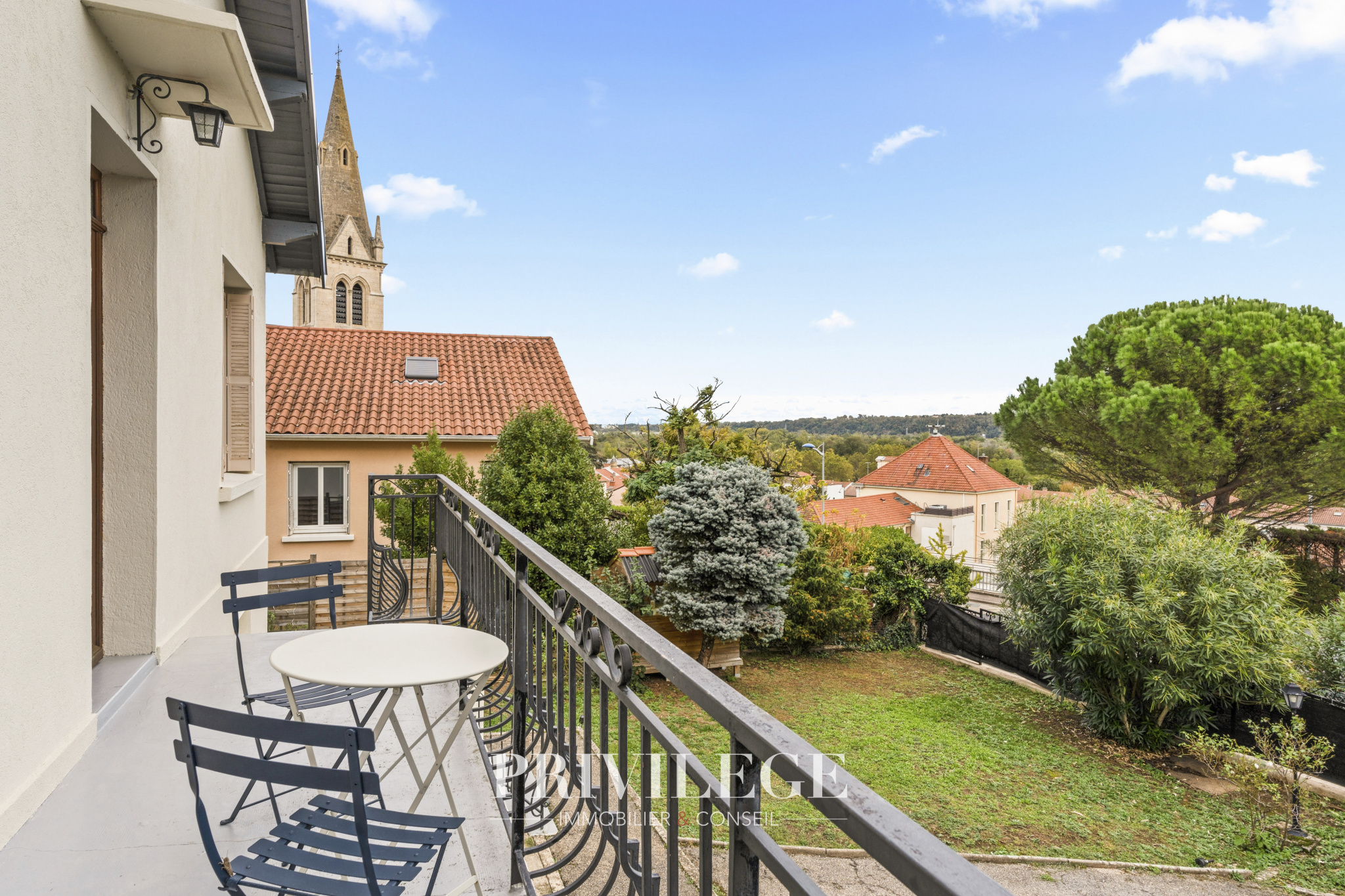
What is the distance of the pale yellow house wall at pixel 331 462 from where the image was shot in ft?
46.9

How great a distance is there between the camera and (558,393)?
17078 millimetres

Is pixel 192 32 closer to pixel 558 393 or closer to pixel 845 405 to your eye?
pixel 558 393

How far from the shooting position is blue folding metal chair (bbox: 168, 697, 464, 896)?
117 centimetres

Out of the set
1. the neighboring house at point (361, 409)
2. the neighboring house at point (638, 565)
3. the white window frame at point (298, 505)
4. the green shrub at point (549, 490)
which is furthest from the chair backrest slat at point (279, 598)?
the white window frame at point (298, 505)

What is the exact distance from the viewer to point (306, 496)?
14828 mm

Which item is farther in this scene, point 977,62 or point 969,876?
point 977,62

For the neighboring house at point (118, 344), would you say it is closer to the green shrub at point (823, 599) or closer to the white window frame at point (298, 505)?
the white window frame at point (298, 505)

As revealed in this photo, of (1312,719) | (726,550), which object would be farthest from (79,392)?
(1312,719)

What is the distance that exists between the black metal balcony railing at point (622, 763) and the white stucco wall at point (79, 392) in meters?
1.44

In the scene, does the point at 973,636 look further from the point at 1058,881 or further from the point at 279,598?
the point at 279,598

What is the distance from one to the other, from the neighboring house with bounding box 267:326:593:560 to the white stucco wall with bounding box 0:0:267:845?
31.1 feet

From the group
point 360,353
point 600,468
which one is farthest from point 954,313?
point 360,353

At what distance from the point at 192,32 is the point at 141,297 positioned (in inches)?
51.2

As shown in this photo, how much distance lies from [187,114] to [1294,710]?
479 inches
